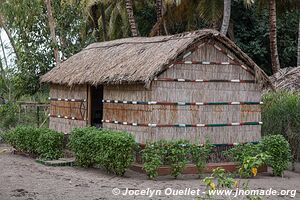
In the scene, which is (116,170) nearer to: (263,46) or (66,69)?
(66,69)

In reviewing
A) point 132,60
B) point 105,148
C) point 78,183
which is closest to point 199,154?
point 105,148

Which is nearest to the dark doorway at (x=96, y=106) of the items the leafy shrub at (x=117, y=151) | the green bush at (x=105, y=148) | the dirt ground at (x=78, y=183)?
the dirt ground at (x=78, y=183)

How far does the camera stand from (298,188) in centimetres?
1145

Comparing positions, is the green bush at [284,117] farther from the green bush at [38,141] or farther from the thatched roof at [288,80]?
A: the green bush at [38,141]

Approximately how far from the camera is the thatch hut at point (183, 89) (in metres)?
12.7

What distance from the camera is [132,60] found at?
1377cm

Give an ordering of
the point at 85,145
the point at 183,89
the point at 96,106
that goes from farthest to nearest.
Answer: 1. the point at 96,106
2. the point at 183,89
3. the point at 85,145

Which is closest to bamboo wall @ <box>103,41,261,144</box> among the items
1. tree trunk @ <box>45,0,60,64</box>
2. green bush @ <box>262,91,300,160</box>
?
green bush @ <box>262,91,300,160</box>

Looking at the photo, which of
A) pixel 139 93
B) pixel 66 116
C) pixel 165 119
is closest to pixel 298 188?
pixel 165 119

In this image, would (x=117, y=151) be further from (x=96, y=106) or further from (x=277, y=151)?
(x=96, y=106)

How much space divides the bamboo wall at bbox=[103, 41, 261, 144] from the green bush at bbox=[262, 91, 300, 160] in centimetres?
122

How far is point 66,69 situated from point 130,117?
4168mm

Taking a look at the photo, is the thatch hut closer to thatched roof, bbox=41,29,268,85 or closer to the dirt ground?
thatched roof, bbox=41,29,268,85

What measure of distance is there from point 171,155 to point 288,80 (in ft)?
24.3
